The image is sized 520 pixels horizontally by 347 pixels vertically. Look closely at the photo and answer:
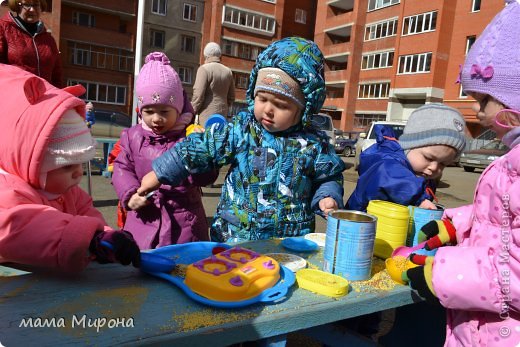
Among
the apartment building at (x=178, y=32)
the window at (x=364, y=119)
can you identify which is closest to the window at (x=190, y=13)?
the apartment building at (x=178, y=32)

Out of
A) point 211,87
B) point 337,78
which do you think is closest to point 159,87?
point 211,87

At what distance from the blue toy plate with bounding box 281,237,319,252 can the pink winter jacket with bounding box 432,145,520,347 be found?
51cm

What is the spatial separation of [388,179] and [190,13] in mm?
33606

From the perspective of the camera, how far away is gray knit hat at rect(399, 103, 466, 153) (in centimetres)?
210

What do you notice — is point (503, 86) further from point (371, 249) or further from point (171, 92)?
point (171, 92)

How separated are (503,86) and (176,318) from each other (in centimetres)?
123

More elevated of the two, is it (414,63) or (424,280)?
(414,63)

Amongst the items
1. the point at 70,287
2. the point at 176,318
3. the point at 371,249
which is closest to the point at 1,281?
the point at 70,287

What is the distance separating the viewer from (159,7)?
3159 cm

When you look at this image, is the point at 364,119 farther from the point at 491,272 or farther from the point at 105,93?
the point at 491,272

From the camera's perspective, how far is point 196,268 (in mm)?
1234

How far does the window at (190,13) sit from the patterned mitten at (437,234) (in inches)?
1320

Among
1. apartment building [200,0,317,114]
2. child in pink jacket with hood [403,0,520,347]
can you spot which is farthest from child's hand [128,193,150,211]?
apartment building [200,0,317,114]

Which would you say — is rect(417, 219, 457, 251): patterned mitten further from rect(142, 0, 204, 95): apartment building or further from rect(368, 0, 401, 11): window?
rect(368, 0, 401, 11): window
